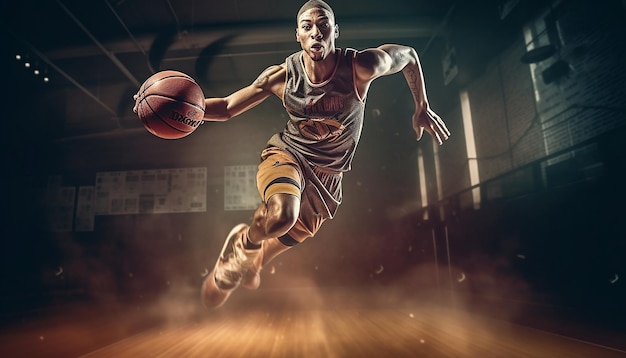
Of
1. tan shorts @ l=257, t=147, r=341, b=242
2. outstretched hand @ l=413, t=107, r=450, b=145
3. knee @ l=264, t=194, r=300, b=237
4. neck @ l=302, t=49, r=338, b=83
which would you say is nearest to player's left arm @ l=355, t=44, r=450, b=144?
outstretched hand @ l=413, t=107, r=450, b=145

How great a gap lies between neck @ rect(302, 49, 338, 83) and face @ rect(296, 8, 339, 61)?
0.05m

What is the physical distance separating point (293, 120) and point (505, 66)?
11.1 ft

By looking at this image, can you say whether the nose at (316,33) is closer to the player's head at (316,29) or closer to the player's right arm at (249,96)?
the player's head at (316,29)

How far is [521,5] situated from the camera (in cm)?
353

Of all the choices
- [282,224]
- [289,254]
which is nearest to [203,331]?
[282,224]

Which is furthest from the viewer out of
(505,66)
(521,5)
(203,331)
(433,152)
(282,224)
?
(433,152)

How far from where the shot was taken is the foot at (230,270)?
2.00 m

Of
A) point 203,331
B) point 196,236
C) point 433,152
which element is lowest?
point 203,331

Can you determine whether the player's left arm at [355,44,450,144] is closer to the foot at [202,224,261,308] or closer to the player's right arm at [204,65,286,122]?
the player's right arm at [204,65,286,122]

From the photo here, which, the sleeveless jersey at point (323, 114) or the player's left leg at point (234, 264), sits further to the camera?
the player's left leg at point (234, 264)

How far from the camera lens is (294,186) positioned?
1.68 meters

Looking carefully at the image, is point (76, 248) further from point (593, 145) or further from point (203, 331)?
point (593, 145)

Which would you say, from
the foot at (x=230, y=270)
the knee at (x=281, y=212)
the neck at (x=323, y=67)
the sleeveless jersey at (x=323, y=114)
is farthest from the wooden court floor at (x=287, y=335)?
the neck at (x=323, y=67)

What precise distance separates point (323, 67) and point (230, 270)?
134cm
